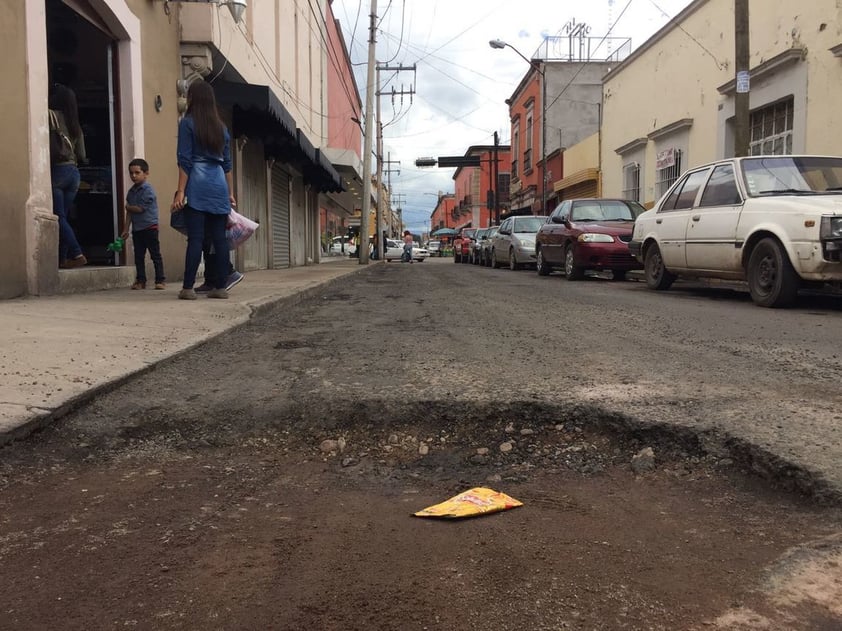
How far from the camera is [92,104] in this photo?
28.1 feet

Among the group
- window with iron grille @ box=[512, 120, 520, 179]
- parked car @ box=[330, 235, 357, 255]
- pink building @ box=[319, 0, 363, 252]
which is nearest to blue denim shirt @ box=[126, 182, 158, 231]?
pink building @ box=[319, 0, 363, 252]

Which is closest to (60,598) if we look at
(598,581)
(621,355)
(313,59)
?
(598,581)

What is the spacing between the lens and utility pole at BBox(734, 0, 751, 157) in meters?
9.48

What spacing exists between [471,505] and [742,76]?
9.64 m

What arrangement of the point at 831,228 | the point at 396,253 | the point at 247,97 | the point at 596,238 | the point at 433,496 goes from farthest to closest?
1. the point at 396,253
2. the point at 596,238
3. the point at 247,97
4. the point at 831,228
5. the point at 433,496

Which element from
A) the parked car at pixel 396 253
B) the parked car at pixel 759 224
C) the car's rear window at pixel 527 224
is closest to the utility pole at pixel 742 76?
the parked car at pixel 759 224

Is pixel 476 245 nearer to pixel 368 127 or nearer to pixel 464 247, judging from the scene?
pixel 464 247

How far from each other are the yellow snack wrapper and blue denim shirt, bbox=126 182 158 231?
19.1ft

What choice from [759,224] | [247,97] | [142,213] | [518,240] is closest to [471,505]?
[759,224]

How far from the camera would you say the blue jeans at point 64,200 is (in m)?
6.29

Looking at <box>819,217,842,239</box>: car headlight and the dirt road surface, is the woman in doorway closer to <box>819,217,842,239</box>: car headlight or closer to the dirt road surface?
the dirt road surface

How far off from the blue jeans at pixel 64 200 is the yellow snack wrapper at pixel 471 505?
5.61 metres

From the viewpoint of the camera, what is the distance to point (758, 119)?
1234cm

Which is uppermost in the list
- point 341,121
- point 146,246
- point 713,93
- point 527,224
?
point 341,121
